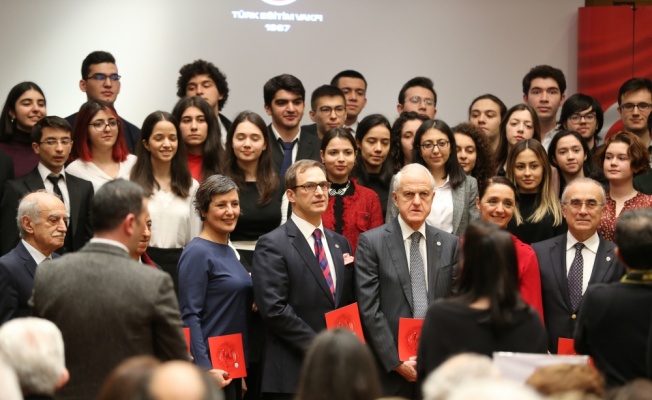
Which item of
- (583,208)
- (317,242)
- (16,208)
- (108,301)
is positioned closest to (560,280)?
(583,208)

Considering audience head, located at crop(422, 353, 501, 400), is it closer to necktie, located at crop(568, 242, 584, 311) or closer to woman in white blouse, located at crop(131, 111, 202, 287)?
necktie, located at crop(568, 242, 584, 311)

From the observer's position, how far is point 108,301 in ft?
11.3

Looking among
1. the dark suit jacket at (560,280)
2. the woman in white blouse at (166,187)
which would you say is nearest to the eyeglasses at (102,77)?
the woman in white blouse at (166,187)

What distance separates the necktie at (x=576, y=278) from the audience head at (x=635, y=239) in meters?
1.41

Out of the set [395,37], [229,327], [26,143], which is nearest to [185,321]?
[229,327]

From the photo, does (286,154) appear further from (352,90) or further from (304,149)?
(352,90)

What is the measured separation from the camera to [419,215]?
4.98m

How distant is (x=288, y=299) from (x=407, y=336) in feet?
1.98

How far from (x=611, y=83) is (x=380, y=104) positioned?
6.24ft

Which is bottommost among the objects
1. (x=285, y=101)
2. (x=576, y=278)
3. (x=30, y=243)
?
(x=576, y=278)

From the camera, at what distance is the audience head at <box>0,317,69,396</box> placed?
3.00 meters

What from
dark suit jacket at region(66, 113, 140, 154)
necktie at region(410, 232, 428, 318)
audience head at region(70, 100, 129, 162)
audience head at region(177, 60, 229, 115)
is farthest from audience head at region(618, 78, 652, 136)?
audience head at region(70, 100, 129, 162)

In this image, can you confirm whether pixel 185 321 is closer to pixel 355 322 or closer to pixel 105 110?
pixel 355 322

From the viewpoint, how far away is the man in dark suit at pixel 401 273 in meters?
4.82
